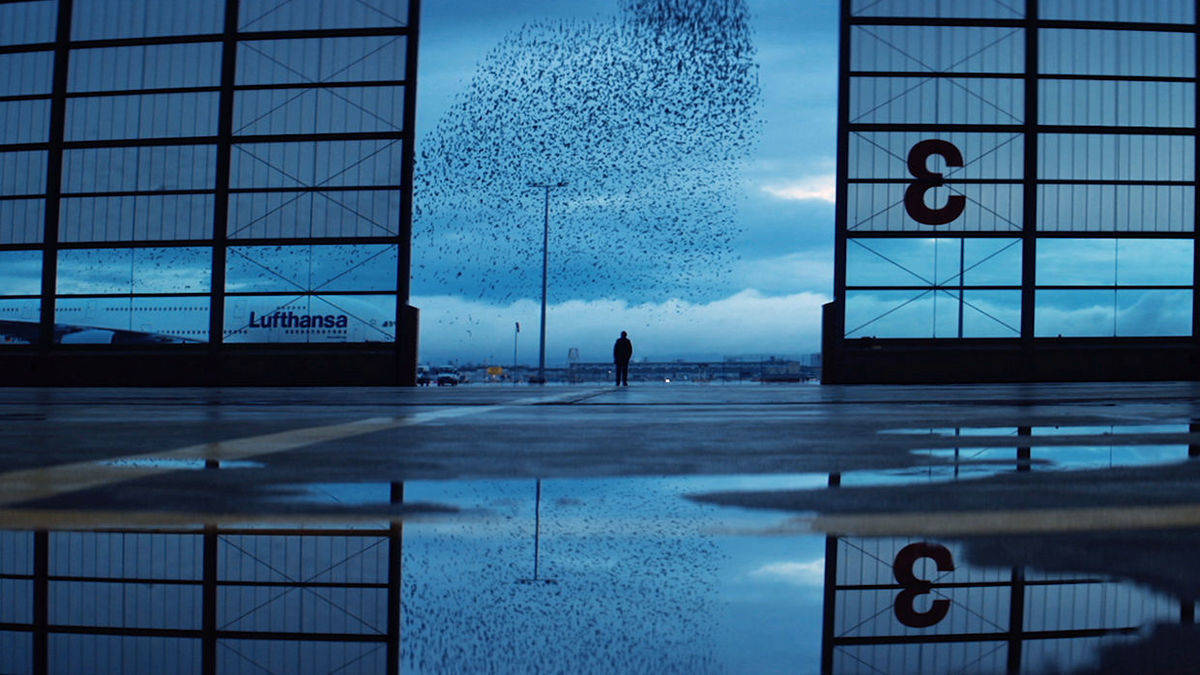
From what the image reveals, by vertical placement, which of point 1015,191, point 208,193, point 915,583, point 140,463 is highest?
point 1015,191

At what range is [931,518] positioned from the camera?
2.87 m

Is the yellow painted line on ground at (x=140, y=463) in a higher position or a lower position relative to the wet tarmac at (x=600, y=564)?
lower

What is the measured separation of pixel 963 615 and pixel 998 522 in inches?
44.2

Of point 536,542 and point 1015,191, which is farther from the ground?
point 1015,191

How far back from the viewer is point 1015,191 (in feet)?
81.1

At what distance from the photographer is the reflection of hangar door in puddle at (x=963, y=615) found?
1.53 metres

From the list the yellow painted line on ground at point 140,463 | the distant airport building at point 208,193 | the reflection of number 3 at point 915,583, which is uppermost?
the distant airport building at point 208,193

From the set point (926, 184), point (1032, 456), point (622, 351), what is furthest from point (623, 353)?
point (1032, 456)

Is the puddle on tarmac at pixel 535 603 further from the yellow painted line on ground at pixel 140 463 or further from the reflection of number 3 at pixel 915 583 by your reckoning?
the yellow painted line on ground at pixel 140 463

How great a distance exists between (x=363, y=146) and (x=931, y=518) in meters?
23.6

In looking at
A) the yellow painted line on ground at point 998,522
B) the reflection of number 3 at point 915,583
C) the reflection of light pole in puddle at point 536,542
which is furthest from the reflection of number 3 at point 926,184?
the reflection of number 3 at point 915,583

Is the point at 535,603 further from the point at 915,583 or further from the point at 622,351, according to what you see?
the point at 622,351

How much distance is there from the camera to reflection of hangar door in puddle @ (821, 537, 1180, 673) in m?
1.53

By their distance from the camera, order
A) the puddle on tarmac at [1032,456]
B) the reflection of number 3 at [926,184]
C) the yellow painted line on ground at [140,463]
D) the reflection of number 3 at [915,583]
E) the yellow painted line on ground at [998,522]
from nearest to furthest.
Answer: the reflection of number 3 at [915,583] < the yellow painted line on ground at [998,522] < the yellow painted line on ground at [140,463] < the puddle on tarmac at [1032,456] < the reflection of number 3 at [926,184]
